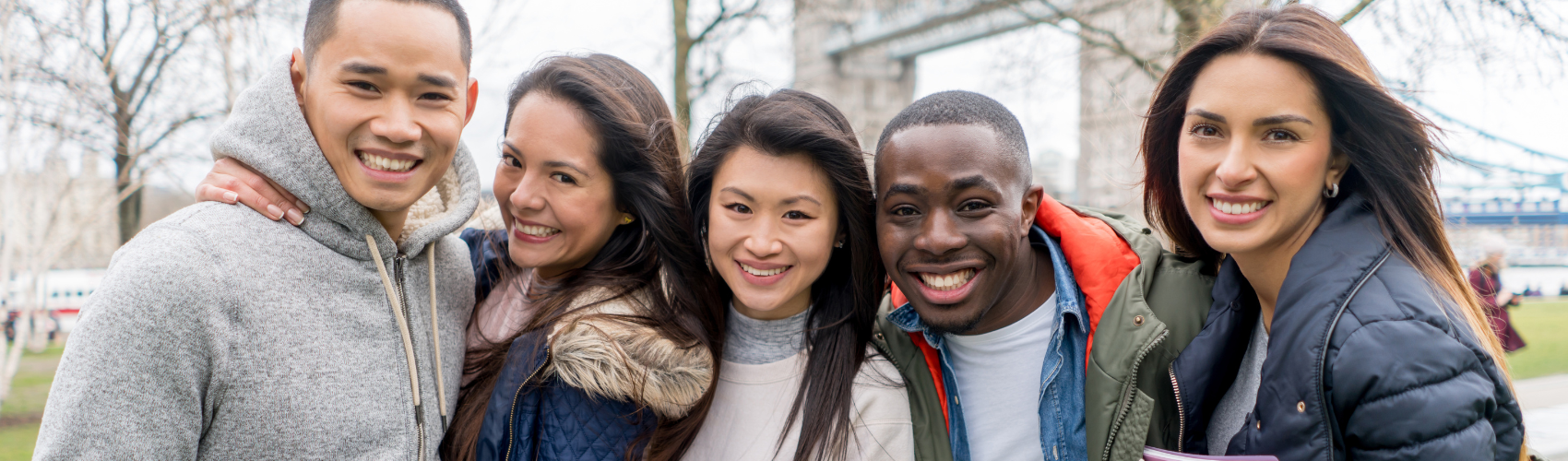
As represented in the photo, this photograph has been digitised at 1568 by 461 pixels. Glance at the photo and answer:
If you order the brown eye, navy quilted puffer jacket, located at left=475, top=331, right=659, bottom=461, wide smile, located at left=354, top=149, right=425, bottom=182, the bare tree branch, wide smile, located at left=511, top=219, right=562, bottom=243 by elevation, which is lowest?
navy quilted puffer jacket, located at left=475, top=331, right=659, bottom=461

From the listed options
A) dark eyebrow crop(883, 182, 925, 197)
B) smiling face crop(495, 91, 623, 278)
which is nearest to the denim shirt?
dark eyebrow crop(883, 182, 925, 197)

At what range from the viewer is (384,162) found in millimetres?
2090

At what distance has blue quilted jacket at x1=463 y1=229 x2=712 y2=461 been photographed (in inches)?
86.4

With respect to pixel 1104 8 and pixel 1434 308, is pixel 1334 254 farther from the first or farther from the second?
pixel 1104 8

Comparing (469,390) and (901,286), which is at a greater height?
(901,286)

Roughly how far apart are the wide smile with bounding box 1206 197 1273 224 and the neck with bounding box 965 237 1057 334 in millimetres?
500

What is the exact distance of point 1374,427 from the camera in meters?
1.74

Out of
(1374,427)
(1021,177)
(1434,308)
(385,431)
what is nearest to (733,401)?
(385,431)

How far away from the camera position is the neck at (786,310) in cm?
261

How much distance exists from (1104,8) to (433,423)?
6486mm

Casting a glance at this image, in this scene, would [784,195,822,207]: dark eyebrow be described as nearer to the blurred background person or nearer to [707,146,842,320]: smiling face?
[707,146,842,320]: smiling face

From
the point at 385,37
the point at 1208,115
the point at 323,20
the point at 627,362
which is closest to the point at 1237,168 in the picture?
the point at 1208,115

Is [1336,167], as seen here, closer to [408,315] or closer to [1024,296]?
[1024,296]

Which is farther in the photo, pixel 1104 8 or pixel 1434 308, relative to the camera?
pixel 1104 8
